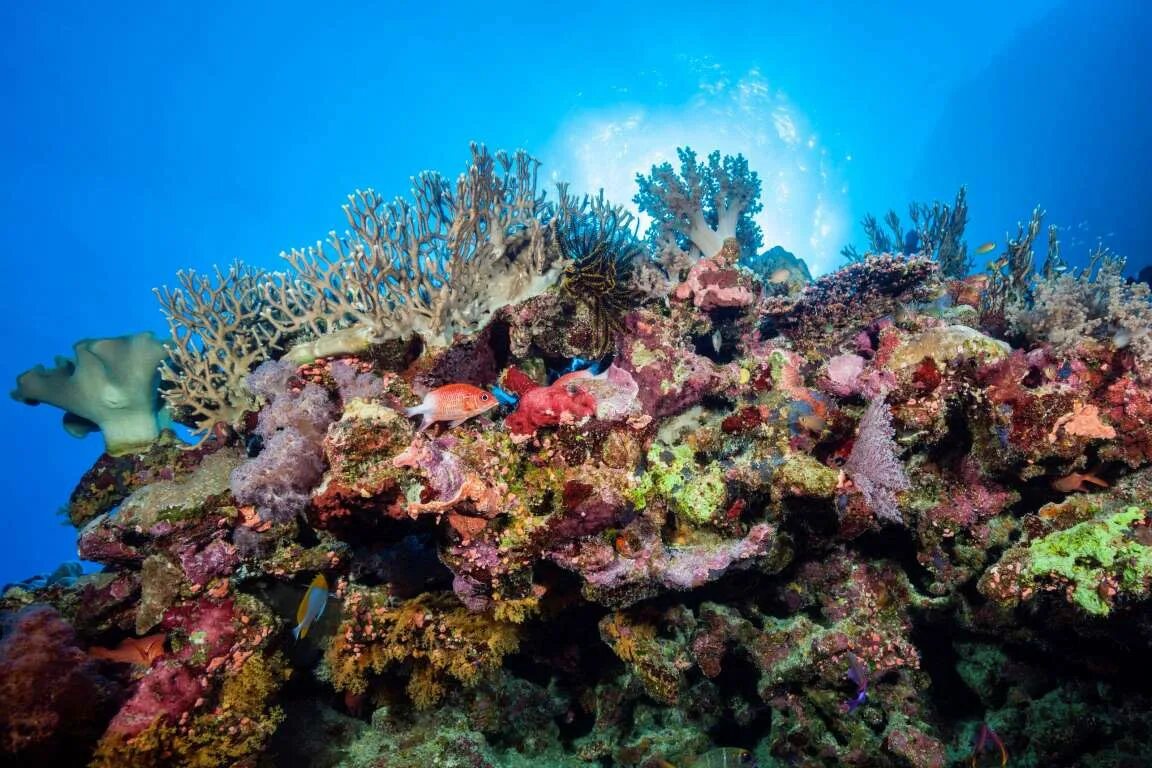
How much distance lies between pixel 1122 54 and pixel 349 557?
8882 centimetres

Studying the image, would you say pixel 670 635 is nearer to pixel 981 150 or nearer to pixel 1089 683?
pixel 1089 683

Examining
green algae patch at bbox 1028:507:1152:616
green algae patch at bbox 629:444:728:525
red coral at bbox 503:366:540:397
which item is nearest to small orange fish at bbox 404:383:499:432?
red coral at bbox 503:366:540:397

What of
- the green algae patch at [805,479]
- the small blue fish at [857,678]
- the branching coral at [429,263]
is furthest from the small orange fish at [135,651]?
the small blue fish at [857,678]

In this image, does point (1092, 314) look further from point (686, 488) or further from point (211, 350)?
point (211, 350)

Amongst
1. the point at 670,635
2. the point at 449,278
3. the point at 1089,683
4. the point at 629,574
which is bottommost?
the point at 1089,683

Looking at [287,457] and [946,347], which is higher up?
[946,347]

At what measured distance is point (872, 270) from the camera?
5965 mm

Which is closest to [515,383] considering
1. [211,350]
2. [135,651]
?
[135,651]

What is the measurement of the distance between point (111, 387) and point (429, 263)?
15.8ft

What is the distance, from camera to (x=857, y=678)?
13.5 ft

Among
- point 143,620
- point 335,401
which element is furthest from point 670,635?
point 143,620

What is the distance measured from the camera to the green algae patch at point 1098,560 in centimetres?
313

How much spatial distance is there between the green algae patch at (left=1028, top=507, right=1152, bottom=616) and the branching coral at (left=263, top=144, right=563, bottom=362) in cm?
469

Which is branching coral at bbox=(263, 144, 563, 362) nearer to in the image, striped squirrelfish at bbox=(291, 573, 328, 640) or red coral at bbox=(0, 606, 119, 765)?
striped squirrelfish at bbox=(291, 573, 328, 640)
